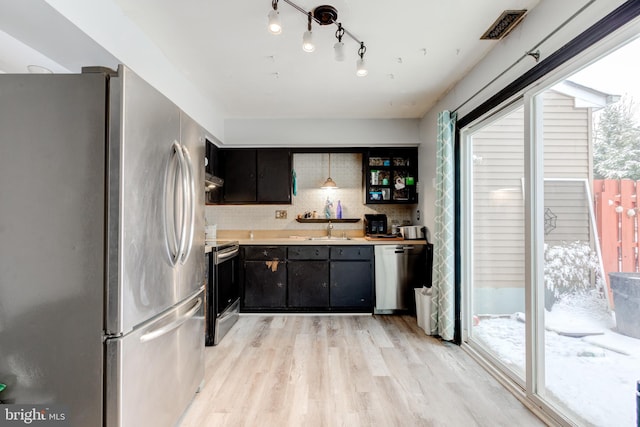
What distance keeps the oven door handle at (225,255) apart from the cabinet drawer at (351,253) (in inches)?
46.9

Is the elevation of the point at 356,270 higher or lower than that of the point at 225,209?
lower

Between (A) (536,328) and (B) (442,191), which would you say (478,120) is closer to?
(B) (442,191)

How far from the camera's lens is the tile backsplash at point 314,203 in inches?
186

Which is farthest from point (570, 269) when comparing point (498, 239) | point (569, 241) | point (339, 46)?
point (339, 46)

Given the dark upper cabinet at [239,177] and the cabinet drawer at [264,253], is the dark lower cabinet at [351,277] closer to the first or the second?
the cabinet drawer at [264,253]

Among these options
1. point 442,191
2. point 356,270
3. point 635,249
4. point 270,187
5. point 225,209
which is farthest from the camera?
point 225,209

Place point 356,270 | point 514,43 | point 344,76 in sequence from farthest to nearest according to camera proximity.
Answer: point 356,270, point 344,76, point 514,43

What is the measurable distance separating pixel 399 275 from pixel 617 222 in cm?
260

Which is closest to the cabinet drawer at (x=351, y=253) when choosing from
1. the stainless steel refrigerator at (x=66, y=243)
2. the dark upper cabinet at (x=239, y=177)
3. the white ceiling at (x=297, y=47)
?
the dark upper cabinet at (x=239, y=177)

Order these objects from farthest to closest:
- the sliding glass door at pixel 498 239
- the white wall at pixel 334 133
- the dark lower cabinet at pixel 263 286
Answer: the white wall at pixel 334 133, the dark lower cabinet at pixel 263 286, the sliding glass door at pixel 498 239

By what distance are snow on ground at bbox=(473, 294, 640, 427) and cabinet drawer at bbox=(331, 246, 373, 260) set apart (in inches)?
85.8

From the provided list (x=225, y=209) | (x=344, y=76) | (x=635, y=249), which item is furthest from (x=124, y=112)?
(x=225, y=209)

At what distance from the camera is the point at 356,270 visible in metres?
4.07

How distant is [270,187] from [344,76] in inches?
74.2
